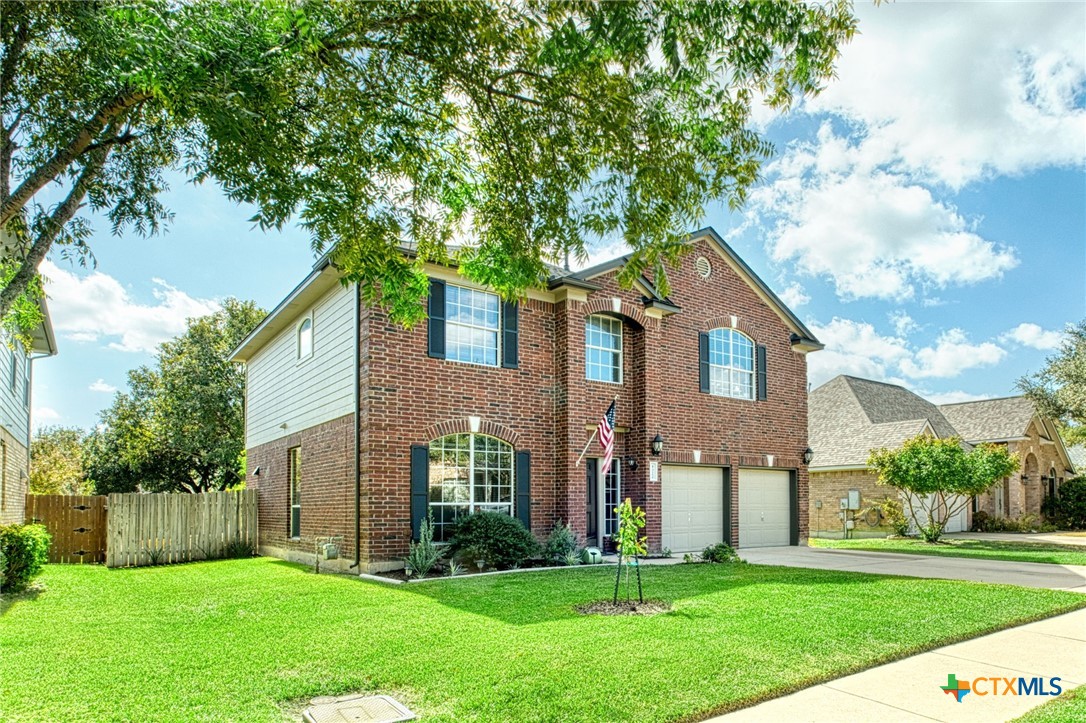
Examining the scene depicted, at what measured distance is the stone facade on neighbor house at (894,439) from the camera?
79.9 ft

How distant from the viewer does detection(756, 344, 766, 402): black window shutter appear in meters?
17.9

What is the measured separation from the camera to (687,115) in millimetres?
6133

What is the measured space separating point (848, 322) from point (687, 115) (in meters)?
14.7

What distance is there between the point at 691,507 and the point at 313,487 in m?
8.36

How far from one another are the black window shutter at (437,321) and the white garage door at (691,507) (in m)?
6.07

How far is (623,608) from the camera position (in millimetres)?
8180

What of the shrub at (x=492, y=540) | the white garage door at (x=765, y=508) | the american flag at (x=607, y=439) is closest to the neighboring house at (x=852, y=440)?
the white garage door at (x=765, y=508)

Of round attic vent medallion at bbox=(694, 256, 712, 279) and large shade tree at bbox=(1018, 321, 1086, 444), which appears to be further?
large shade tree at bbox=(1018, 321, 1086, 444)

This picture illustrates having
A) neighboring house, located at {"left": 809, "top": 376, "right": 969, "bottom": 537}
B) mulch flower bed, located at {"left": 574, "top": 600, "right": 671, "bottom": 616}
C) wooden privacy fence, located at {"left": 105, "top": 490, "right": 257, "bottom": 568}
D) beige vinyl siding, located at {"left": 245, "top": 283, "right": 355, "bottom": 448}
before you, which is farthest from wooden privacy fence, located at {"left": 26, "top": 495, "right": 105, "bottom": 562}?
neighboring house, located at {"left": 809, "top": 376, "right": 969, "bottom": 537}

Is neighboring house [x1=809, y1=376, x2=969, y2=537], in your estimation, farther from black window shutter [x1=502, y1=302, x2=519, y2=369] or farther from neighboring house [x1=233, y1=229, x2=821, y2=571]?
black window shutter [x1=502, y1=302, x2=519, y2=369]

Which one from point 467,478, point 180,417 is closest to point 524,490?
point 467,478

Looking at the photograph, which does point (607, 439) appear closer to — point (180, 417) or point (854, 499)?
point (854, 499)

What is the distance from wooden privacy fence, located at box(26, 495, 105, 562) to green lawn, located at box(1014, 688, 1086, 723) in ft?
57.5

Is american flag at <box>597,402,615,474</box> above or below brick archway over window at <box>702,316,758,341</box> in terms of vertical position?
below
